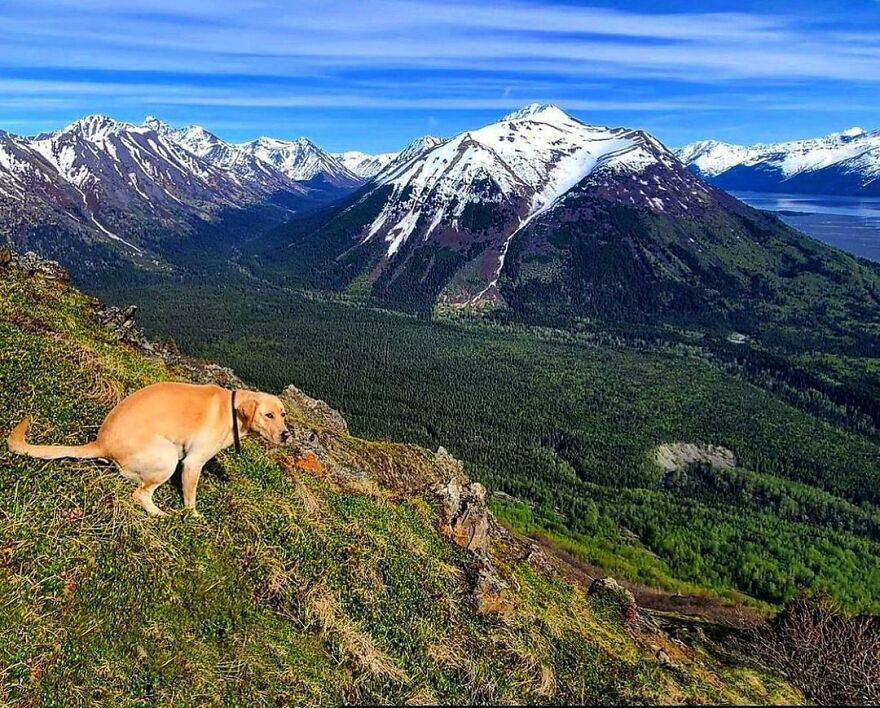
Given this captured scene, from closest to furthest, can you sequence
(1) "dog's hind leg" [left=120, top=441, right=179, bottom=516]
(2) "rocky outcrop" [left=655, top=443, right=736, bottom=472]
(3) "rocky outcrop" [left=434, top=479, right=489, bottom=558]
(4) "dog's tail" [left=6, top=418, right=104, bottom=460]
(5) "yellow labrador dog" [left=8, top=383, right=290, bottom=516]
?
1. (4) "dog's tail" [left=6, top=418, right=104, bottom=460]
2. (5) "yellow labrador dog" [left=8, top=383, right=290, bottom=516]
3. (1) "dog's hind leg" [left=120, top=441, right=179, bottom=516]
4. (3) "rocky outcrop" [left=434, top=479, right=489, bottom=558]
5. (2) "rocky outcrop" [left=655, top=443, right=736, bottom=472]

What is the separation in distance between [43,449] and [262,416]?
388 centimetres

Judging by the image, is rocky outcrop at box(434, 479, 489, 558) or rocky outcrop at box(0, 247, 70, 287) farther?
rocky outcrop at box(0, 247, 70, 287)

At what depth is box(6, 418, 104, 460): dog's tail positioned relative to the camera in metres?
9.93

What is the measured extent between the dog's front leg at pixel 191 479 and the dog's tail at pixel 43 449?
1.53m

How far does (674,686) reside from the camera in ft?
46.3

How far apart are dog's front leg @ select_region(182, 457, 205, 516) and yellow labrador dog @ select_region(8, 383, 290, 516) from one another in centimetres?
2

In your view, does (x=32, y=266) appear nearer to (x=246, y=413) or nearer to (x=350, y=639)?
(x=246, y=413)

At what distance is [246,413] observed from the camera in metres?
11.4

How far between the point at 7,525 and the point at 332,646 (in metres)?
6.41

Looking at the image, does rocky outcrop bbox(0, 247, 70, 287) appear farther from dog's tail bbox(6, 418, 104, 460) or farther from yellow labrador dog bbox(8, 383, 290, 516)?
yellow labrador dog bbox(8, 383, 290, 516)

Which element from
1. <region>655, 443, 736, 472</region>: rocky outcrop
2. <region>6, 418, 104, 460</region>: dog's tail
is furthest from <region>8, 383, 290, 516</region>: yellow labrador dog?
<region>655, 443, 736, 472</region>: rocky outcrop

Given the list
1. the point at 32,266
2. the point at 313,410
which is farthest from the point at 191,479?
the point at 313,410

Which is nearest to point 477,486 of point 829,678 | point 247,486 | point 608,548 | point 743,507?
point 247,486

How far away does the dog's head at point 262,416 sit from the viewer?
11.4 metres
